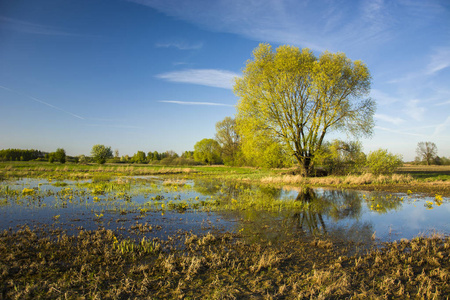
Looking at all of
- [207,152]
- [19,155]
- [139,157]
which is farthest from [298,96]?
[19,155]

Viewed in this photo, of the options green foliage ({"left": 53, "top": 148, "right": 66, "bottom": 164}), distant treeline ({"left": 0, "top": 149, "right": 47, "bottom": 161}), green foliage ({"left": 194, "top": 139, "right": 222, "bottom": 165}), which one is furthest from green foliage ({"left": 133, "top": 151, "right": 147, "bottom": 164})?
distant treeline ({"left": 0, "top": 149, "right": 47, "bottom": 161})

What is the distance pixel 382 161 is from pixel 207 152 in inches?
2234

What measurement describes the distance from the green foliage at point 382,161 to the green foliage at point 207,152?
53.5m

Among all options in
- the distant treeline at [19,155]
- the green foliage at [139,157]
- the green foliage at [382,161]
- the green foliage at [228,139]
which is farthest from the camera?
the green foliage at [139,157]

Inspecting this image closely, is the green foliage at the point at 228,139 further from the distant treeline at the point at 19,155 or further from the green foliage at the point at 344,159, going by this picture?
the distant treeline at the point at 19,155

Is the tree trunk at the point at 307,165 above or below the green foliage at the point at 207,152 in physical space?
below


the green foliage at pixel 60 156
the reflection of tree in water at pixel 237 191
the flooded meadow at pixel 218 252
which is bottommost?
the flooded meadow at pixel 218 252

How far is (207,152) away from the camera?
77.9 m

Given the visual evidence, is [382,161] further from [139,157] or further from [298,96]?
[139,157]

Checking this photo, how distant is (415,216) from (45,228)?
14183mm

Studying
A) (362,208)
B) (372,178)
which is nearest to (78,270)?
(362,208)

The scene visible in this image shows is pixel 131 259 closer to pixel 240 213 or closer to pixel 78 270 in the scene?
pixel 78 270

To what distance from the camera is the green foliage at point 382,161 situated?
2533 cm

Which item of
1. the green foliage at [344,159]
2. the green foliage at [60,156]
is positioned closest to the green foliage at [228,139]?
the green foliage at [344,159]
